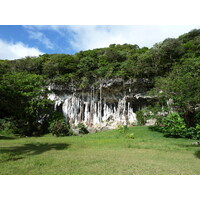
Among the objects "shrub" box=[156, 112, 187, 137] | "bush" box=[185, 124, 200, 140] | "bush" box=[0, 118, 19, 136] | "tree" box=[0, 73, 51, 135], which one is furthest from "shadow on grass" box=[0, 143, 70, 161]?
"bush" box=[0, 118, 19, 136]

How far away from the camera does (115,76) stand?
82.9ft

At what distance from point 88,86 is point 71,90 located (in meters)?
3.67

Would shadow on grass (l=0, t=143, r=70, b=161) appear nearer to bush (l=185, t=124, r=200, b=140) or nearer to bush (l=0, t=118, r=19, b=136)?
bush (l=185, t=124, r=200, b=140)

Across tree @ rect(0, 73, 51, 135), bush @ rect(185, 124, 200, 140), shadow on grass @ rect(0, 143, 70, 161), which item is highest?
tree @ rect(0, 73, 51, 135)

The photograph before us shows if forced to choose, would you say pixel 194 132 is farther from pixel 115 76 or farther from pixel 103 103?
pixel 103 103

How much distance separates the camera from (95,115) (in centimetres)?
2817

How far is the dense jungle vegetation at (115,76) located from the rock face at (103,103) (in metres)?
1.62

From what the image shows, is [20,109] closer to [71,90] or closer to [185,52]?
[71,90]

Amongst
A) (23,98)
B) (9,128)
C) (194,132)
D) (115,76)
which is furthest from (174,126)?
(9,128)

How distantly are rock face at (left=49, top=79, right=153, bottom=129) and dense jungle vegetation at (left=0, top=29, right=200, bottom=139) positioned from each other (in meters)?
1.62

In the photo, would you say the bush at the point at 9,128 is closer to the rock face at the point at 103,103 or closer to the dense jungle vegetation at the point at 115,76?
the dense jungle vegetation at the point at 115,76

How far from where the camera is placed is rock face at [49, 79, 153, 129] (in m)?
26.1

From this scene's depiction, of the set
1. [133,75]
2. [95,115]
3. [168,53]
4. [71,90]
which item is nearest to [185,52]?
[168,53]

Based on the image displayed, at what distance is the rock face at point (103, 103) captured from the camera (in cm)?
2608
